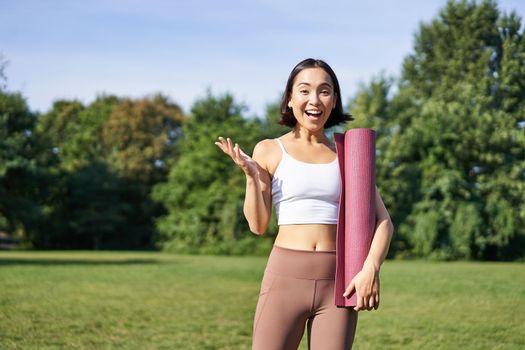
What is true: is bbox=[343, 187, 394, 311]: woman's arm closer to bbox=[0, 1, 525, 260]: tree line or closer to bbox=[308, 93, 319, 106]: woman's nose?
bbox=[308, 93, 319, 106]: woman's nose

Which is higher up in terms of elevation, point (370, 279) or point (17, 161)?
point (17, 161)

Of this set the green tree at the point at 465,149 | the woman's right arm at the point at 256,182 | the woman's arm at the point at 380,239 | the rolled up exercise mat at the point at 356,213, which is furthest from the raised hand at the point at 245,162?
Answer: the green tree at the point at 465,149

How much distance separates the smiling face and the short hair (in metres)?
0.03

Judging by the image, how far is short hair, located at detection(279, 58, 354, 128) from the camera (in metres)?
3.20

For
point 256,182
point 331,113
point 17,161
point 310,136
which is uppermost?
point 17,161

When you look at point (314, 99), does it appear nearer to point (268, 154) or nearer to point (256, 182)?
point (268, 154)

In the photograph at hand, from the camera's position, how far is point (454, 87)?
40.1m

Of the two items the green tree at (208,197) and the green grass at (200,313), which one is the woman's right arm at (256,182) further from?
the green tree at (208,197)

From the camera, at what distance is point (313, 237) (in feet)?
10.0

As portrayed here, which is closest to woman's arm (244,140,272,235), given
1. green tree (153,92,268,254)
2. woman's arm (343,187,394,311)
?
woman's arm (343,187,394,311)

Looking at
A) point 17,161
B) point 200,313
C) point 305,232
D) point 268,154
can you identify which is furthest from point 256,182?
point 17,161

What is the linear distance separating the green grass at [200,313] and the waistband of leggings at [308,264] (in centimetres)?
543

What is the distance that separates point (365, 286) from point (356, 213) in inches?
12.4

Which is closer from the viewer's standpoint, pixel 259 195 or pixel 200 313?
pixel 259 195
